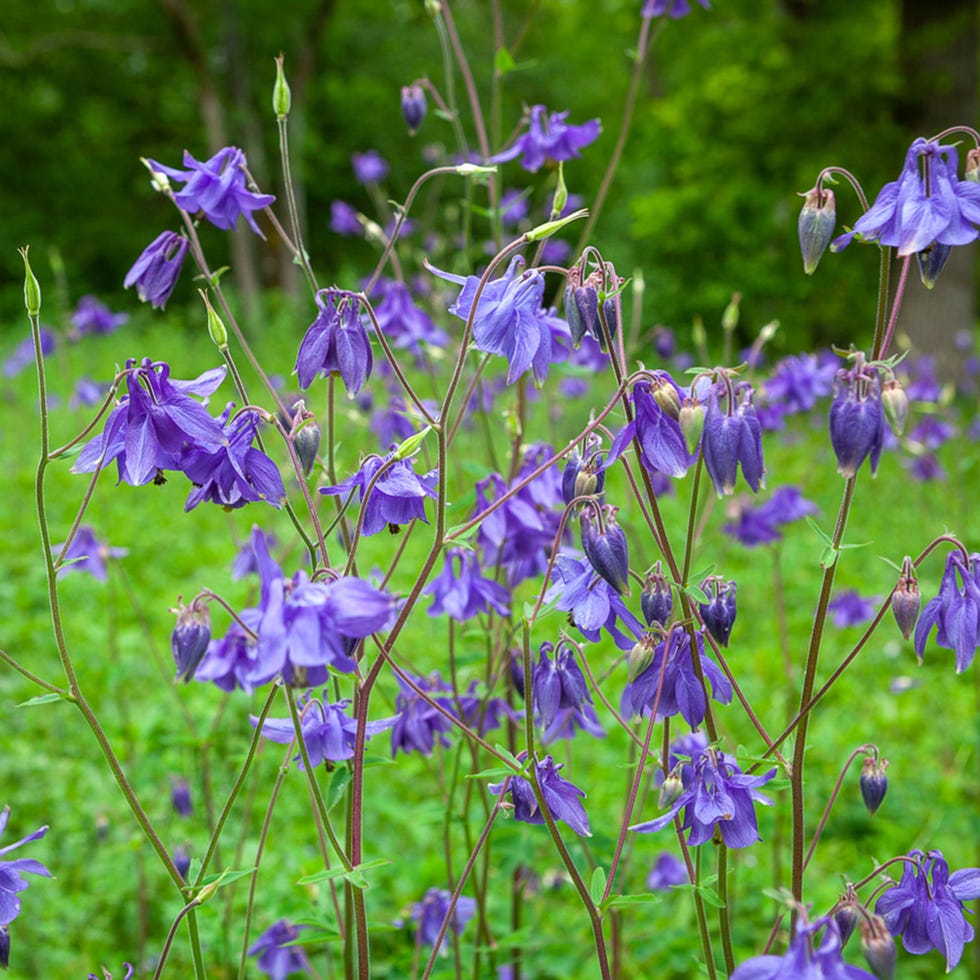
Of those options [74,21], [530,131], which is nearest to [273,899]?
[530,131]

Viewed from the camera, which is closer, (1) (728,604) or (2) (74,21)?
(1) (728,604)

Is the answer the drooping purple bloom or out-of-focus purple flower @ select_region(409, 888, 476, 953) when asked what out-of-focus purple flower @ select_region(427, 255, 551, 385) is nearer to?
the drooping purple bloom

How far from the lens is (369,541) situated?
6.31 meters

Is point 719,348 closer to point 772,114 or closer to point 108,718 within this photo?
point 772,114

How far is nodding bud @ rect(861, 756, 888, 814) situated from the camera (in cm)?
159

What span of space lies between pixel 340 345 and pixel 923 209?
80 cm

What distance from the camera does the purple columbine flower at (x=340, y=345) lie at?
149 cm

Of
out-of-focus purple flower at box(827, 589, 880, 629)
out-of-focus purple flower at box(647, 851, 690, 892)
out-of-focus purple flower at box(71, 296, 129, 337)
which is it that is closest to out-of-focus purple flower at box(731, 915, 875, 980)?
out-of-focus purple flower at box(647, 851, 690, 892)

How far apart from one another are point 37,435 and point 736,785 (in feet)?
28.5

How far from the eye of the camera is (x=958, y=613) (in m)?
1.37

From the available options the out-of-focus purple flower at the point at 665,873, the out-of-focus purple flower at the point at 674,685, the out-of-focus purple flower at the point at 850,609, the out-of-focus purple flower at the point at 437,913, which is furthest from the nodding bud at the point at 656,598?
the out-of-focus purple flower at the point at 850,609

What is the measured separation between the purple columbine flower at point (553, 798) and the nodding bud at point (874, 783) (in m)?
0.45

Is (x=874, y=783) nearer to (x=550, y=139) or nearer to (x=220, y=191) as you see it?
(x=220, y=191)

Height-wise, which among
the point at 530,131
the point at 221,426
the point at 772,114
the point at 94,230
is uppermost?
the point at 530,131
